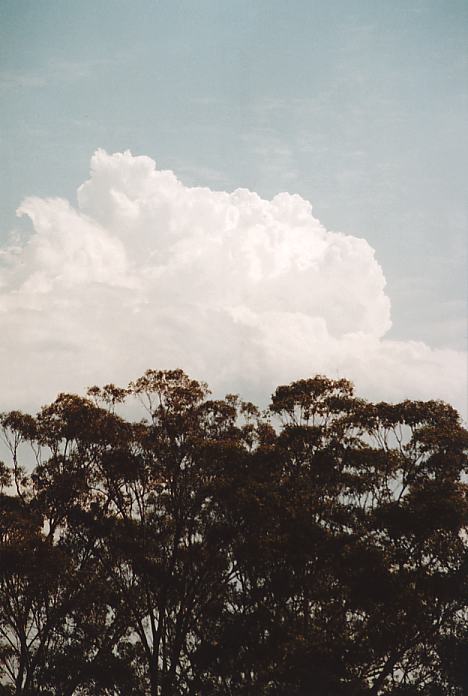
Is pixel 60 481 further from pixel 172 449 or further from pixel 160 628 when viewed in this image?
pixel 160 628

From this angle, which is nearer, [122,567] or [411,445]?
[411,445]

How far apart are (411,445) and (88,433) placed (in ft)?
38.3

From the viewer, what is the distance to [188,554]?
21281mm

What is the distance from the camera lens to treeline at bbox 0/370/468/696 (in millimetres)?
16359

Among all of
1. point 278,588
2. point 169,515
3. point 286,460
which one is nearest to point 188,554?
point 169,515

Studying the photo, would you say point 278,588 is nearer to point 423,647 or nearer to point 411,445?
point 423,647

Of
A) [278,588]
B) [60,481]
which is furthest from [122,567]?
[278,588]

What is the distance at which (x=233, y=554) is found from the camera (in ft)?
65.9

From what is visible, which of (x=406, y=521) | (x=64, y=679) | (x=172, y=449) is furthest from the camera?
(x=172, y=449)

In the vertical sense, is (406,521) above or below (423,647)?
above

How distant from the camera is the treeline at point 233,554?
16.4 meters

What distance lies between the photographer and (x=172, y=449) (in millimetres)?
22250

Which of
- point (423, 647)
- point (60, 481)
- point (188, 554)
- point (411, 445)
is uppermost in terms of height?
point (60, 481)

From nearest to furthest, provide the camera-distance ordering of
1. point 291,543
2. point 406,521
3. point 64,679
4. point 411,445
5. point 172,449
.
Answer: point 406,521, point 291,543, point 411,445, point 64,679, point 172,449
